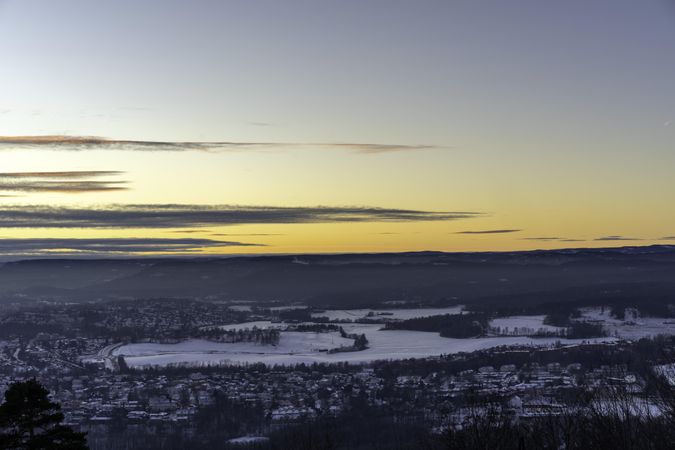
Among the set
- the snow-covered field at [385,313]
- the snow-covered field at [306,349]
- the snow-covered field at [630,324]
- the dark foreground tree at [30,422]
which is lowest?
the snow-covered field at [385,313]

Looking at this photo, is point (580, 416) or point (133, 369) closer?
point (580, 416)

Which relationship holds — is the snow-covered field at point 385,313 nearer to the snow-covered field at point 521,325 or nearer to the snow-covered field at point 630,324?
the snow-covered field at point 521,325

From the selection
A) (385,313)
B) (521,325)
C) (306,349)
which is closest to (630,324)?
(521,325)

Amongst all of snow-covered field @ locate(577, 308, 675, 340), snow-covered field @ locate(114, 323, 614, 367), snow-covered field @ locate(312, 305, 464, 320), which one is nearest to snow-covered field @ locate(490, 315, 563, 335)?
snow-covered field @ locate(577, 308, 675, 340)

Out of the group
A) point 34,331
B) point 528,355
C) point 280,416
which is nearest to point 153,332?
point 34,331

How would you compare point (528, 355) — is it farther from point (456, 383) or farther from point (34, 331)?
point (34, 331)

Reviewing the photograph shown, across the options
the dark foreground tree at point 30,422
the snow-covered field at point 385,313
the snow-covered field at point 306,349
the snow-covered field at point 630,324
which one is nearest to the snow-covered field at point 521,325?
the snow-covered field at point 630,324

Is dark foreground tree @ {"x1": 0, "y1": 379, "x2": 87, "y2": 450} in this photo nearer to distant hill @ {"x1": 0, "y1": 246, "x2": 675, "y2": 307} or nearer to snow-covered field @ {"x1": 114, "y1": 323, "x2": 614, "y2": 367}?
snow-covered field @ {"x1": 114, "y1": 323, "x2": 614, "y2": 367}
